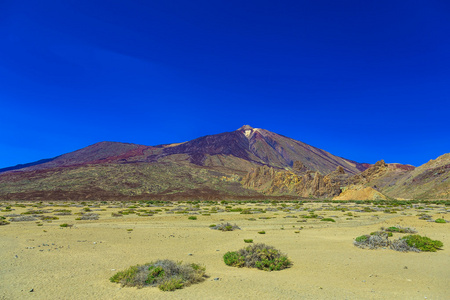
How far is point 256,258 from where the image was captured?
10391mm

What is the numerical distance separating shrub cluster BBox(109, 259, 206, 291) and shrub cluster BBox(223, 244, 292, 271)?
6.70 feet

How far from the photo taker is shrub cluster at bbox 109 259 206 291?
7793 mm

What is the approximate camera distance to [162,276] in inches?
322

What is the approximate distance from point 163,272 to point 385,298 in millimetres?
6227

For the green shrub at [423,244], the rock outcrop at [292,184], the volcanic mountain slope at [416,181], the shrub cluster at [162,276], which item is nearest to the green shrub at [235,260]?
the shrub cluster at [162,276]

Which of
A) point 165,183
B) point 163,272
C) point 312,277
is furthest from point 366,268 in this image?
point 165,183

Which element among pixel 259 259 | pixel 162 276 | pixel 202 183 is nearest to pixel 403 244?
pixel 259 259

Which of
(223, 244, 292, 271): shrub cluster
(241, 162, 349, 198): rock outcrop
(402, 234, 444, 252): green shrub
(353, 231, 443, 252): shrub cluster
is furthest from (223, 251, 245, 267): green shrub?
(241, 162, 349, 198): rock outcrop

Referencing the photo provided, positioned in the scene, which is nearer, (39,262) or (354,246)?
(39,262)

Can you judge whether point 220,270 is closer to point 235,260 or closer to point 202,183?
point 235,260

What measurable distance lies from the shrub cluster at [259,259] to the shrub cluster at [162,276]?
80.4 inches

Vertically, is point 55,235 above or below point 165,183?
below

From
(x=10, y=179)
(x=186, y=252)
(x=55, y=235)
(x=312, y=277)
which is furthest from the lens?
(x=10, y=179)

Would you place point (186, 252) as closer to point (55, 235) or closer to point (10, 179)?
point (55, 235)
